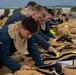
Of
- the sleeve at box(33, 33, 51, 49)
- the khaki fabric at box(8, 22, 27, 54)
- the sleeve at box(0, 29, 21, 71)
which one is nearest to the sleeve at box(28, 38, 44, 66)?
the khaki fabric at box(8, 22, 27, 54)

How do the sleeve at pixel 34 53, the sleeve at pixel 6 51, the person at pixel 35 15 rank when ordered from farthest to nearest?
1. the person at pixel 35 15
2. the sleeve at pixel 34 53
3. the sleeve at pixel 6 51

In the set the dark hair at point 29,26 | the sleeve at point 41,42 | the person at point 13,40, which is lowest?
the sleeve at point 41,42

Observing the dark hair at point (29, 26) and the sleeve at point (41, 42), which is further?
the sleeve at point (41, 42)

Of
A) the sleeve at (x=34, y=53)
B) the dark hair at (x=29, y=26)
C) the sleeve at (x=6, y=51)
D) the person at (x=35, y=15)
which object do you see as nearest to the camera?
the dark hair at (x=29, y=26)

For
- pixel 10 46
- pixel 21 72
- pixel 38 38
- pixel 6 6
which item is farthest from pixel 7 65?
pixel 6 6

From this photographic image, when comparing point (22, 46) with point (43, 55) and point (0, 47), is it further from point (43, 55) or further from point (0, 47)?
point (43, 55)

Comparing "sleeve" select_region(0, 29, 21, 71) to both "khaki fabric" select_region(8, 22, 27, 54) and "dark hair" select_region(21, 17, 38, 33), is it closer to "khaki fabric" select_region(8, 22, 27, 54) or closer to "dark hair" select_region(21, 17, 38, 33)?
"khaki fabric" select_region(8, 22, 27, 54)

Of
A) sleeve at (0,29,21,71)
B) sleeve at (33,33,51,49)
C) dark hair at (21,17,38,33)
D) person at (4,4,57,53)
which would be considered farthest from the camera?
sleeve at (33,33,51,49)

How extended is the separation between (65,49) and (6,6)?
603 inches

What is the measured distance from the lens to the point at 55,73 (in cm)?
243

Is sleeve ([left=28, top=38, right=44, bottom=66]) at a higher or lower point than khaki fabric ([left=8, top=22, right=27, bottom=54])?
lower

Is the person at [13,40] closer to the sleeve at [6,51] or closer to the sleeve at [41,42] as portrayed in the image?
the sleeve at [6,51]

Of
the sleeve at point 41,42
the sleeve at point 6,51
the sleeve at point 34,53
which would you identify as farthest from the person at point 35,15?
the sleeve at point 6,51

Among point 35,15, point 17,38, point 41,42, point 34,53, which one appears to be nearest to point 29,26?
point 17,38
